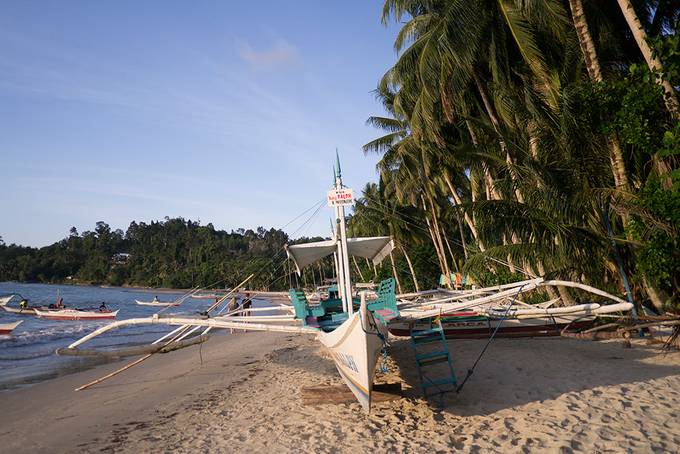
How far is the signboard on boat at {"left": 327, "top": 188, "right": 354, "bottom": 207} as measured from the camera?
7.12 metres

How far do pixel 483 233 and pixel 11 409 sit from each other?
11074 mm

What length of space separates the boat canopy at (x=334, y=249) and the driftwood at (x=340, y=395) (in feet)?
9.77

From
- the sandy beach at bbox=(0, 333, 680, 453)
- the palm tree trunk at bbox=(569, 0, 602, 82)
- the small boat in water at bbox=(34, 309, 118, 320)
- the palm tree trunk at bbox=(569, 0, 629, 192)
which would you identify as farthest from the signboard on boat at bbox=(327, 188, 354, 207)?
the small boat in water at bbox=(34, 309, 118, 320)

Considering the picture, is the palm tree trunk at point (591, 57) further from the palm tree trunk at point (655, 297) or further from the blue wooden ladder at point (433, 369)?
the blue wooden ladder at point (433, 369)

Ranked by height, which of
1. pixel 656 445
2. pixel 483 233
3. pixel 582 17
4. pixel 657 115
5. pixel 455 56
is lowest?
pixel 656 445

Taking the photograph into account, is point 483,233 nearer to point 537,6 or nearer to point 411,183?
point 537,6

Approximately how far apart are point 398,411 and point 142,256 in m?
Result: 113

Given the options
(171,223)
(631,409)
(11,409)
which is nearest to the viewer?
(631,409)

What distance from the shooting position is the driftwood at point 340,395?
22.3ft

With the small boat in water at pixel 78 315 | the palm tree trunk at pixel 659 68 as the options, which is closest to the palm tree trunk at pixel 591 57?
the palm tree trunk at pixel 659 68

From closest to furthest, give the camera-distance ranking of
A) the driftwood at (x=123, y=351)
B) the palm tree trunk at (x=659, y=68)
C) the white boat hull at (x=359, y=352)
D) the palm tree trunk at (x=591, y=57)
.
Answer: the white boat hull at (x=359, y=352) < the palm tree trunk at (x=659, y=68) < the driftwood at (x=123, y=351) < the palm tree trunk at (x=591, y=57)

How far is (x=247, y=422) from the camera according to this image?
6.43 metres

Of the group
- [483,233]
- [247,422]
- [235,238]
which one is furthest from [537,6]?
[235,238]

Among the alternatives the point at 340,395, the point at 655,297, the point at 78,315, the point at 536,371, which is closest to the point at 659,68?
the point at 655,297
